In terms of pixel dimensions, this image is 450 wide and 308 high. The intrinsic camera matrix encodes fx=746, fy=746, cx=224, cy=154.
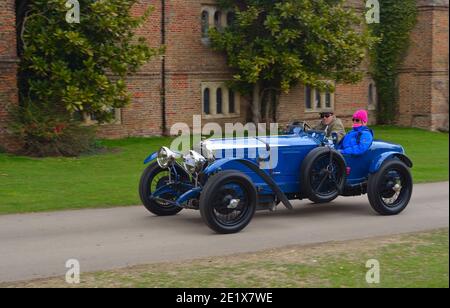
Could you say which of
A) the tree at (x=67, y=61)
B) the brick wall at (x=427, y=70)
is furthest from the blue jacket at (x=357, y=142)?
the brick wall at (x=427, y=70)

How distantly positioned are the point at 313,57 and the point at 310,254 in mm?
16286

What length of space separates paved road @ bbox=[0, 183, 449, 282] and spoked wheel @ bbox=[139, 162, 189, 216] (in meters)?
0.18

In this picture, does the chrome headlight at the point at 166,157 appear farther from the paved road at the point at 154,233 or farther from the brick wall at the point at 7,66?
the brick wall at the point at 7,66

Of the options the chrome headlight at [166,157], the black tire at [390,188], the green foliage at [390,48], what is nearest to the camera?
the chrome headlight at [166,157]

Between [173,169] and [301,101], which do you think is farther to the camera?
[301,101]

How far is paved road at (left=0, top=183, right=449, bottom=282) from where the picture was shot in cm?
807

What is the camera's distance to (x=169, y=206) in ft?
35.9

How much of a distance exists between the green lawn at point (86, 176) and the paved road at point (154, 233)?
0.92 meters

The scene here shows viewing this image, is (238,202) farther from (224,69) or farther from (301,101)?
(301,101)

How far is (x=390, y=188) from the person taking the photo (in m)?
11.1

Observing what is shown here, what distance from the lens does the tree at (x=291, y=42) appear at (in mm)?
23344

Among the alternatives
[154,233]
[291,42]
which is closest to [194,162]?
[154,233]

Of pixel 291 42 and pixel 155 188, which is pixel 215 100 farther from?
pixel 155 188
